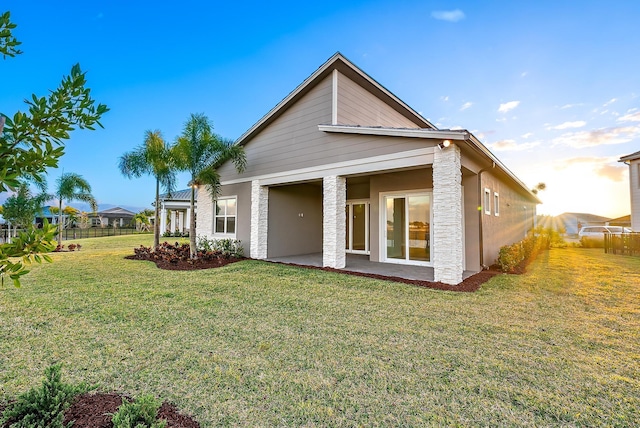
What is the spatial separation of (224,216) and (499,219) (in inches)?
452

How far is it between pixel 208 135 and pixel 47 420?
9.59 m

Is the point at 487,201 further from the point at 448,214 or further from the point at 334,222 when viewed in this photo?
the point at 334,222

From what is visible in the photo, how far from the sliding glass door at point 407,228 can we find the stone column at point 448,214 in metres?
2.27

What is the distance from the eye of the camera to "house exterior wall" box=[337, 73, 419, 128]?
9.66 metres

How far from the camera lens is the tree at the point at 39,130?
1470 mm

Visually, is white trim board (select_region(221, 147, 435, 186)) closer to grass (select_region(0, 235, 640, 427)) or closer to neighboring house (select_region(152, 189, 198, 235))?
grass (select_region(0, 235, 640, 427))

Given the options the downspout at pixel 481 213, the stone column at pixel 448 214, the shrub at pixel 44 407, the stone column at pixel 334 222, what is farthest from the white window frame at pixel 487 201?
the shrub at pixel 44 407

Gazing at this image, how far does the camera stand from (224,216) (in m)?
12.8

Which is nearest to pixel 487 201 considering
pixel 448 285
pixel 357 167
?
pixel 448 285

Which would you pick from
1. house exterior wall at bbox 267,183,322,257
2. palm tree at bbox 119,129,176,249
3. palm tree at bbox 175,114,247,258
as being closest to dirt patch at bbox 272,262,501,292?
house exterior wall at bbox 267,183,322,257

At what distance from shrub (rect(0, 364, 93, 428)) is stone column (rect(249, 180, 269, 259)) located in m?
8.99

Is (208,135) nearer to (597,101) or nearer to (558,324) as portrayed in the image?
(558,324)

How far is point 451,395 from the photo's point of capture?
266 centimetres

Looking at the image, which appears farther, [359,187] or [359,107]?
[359,187]
